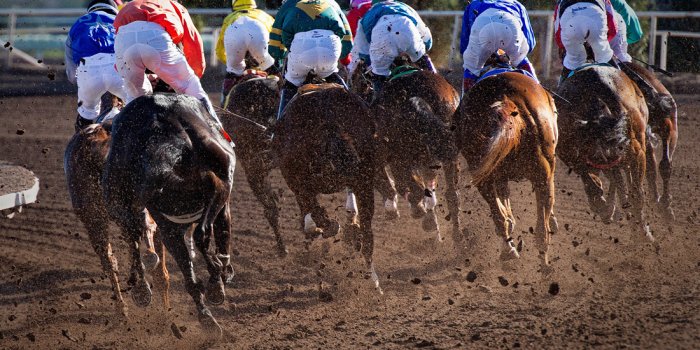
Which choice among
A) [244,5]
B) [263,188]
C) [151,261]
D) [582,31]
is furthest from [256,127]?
[582,31]

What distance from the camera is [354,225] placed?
20.0 ft

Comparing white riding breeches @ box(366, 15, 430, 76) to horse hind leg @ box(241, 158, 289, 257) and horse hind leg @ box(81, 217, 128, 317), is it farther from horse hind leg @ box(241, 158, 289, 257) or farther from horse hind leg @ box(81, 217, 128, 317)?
horse hind leg @ box(81, 217, 128, 317)

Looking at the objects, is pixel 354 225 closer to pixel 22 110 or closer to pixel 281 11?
pixel 281 11

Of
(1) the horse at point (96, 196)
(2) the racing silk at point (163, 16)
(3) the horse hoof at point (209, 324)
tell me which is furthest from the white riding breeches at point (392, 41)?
(3) the horse hoof at point (209, 324)

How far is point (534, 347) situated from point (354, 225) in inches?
78.2

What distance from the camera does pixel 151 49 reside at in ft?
17.7

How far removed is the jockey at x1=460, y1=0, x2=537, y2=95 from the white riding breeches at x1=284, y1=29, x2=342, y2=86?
0.94 meters

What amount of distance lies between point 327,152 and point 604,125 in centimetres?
192

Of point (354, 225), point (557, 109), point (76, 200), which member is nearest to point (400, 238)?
point (354, 225)

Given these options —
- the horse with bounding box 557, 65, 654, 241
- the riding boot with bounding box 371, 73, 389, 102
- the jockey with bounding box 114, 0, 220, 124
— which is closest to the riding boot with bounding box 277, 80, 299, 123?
the riding boot with bounding box 371, 73, 389, 102

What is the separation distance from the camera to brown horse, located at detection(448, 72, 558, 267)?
5.32m

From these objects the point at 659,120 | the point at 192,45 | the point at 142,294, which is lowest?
the point at 142,294

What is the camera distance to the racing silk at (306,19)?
Answer: 648cm

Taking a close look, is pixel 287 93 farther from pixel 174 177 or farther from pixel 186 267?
pixel 186 267
